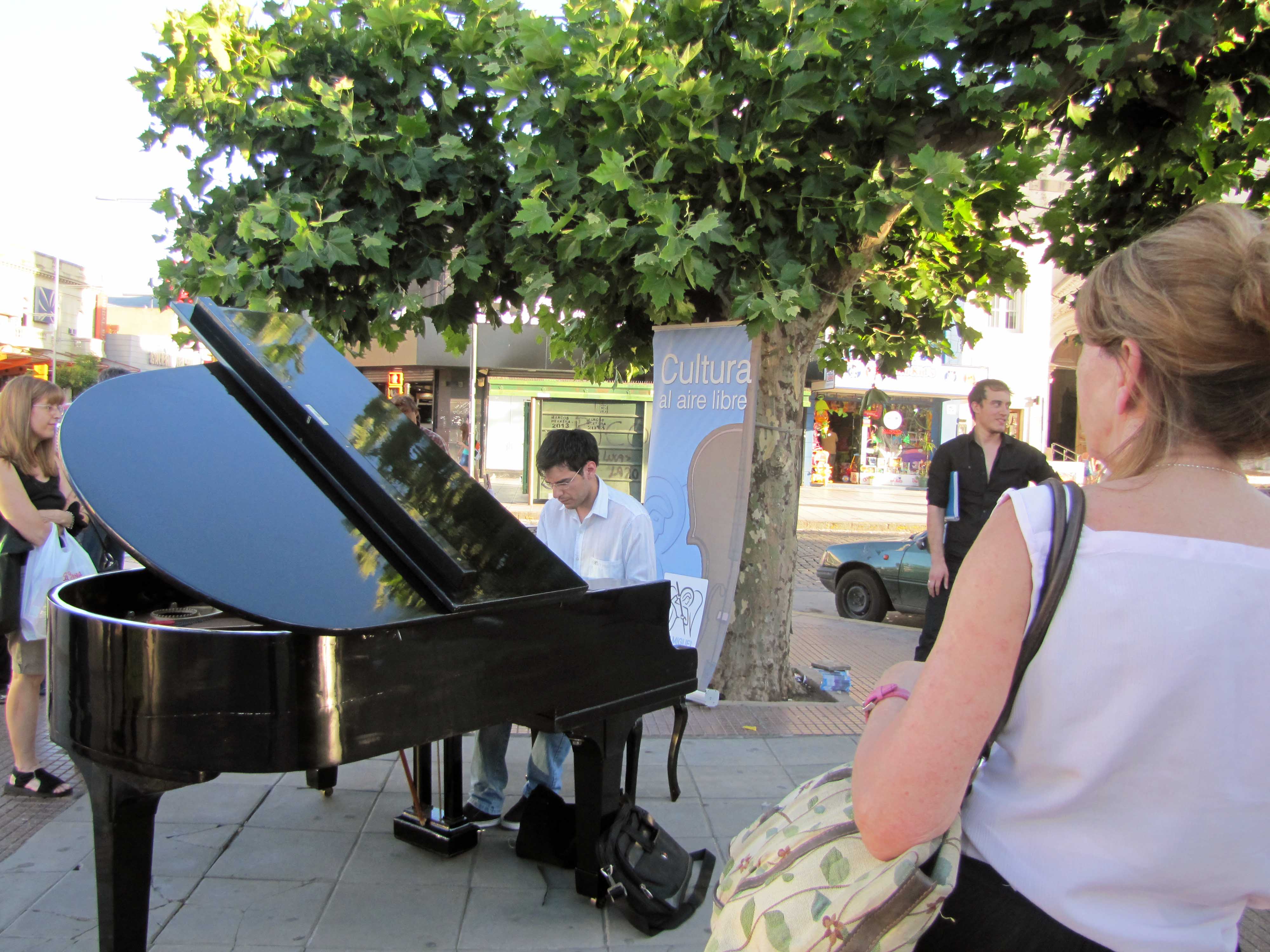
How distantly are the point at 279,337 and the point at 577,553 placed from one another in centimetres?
159

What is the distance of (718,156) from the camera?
15.2 ft

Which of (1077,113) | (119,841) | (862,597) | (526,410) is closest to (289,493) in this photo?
(119,841)

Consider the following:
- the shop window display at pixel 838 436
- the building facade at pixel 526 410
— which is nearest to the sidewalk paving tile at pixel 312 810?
the building facade at pixel 526 410

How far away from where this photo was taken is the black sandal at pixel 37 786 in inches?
169

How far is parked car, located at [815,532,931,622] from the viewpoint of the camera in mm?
9492

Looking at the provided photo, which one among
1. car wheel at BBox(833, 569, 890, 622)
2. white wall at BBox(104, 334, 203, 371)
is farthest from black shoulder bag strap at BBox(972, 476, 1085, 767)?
white wall at BBox(104, 334, 203, 371)

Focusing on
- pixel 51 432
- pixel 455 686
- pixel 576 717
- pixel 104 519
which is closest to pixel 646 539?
pixel 576 717

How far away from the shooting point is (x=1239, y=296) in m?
1.08

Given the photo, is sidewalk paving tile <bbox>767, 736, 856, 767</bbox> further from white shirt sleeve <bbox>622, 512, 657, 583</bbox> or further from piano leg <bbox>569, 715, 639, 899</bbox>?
piano leg <bbox>569, 715, 639, 899</bbox>

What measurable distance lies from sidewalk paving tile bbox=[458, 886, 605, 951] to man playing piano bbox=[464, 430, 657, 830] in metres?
0.47

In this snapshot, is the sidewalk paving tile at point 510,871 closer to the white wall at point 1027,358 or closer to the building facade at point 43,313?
the white wall at point 1027,358

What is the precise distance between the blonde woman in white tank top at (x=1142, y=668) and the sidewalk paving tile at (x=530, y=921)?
232 centimetres

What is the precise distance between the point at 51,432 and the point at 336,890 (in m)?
2.82

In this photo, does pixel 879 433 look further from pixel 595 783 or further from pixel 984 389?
pixel 595 783
